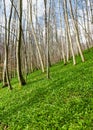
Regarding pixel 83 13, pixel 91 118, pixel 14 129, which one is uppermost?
pixel 83 13

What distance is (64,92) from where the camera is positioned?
11.7 m

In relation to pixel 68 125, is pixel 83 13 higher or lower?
higher

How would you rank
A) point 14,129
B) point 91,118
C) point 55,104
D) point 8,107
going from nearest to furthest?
point 91,118 → point 14,129 → point 55,104 → point 8,107

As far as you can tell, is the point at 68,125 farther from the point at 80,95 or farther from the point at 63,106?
the point at 80,95

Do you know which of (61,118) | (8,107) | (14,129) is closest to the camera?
(61,118)

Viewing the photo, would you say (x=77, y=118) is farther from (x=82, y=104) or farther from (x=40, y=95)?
(x=40, y=95)

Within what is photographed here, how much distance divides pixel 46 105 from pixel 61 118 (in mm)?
2013

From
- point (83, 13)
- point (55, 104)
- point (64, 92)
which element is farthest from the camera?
point (83, 13)

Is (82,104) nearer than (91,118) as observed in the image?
No

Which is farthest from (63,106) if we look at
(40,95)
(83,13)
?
(83,13)

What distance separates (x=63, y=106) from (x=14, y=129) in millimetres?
2092

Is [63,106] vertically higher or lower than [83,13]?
lower

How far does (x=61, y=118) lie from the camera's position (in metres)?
8.70

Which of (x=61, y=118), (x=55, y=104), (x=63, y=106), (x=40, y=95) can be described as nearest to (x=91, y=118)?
(x=61, y=118)
